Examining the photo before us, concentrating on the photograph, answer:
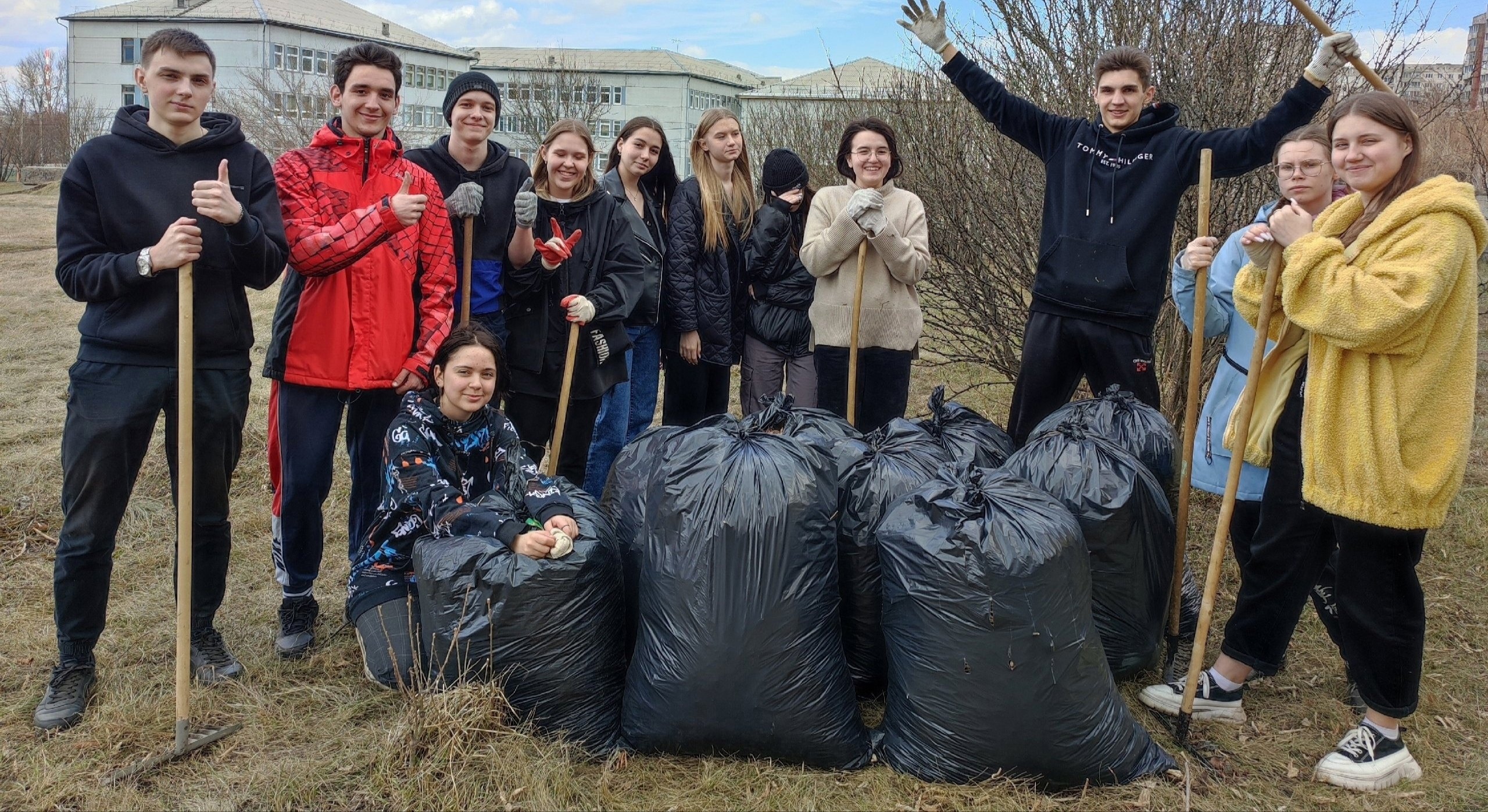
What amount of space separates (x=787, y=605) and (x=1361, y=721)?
1.66m

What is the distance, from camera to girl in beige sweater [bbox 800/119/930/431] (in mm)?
3881

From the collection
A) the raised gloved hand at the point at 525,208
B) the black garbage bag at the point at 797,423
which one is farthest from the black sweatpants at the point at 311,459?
the black garbage bag at the point at 797,423

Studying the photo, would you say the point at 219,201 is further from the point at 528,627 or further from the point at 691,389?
the point at 691,389

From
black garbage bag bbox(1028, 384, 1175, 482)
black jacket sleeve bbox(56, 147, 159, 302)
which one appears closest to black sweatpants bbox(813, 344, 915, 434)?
black garbage bag bbox(1028, 384, 1175, 482)

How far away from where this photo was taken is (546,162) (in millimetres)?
3633

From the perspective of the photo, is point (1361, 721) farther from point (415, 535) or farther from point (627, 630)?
point (415, 535)

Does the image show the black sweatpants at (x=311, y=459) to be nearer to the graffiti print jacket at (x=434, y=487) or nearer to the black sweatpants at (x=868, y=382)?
the graffiti print jacket at (x=434, y=487)

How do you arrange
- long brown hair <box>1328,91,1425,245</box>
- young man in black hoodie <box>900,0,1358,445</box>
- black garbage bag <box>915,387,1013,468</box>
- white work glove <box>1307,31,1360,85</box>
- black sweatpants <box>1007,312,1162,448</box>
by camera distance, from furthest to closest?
black sweatpants <box>1007,312,1162,448</box> < young man in black hoodie <box>900,0,1358,445</box> < black garbage bag <box>915,387,1013,468</box> < white work glove <box>1307,31,1360,85</box> < long brown hair <box>1328,91,1425,245</box>

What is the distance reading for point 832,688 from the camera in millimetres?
2523

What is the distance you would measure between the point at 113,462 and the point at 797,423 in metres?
2.00

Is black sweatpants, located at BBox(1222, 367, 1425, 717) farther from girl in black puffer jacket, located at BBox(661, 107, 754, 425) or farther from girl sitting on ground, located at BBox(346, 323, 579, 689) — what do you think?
girl in black puffer jacket, located at BBox(661, 107, 754, 425)

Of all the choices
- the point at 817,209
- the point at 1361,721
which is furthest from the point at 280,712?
the point at 1361,721

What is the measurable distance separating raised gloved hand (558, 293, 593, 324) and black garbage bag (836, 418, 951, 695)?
1122 millimetres

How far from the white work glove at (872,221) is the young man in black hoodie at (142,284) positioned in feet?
6.59
